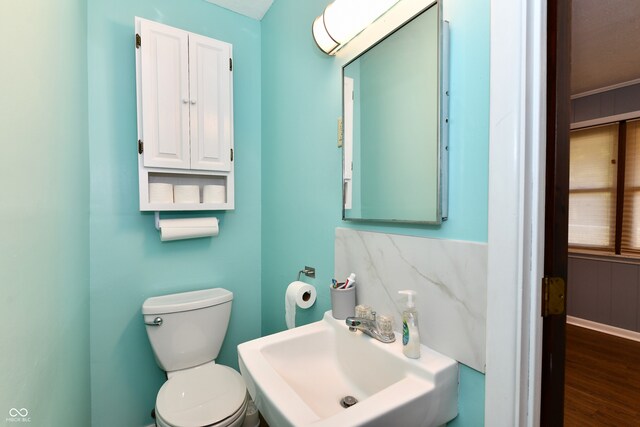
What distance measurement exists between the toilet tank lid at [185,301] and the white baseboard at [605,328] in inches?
152

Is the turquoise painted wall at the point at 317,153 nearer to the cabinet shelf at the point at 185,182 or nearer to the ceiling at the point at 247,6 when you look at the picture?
the ceiling at the point at 247,6

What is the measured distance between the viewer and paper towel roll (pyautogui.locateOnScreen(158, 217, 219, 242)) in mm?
1533

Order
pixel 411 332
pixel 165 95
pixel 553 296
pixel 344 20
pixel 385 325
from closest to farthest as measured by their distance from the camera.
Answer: pixel 553 296 < pixel 411 332 < pixel 385 325 < pixel 344 20 < pixel 165 95

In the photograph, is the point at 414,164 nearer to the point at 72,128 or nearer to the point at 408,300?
the point at 408,300

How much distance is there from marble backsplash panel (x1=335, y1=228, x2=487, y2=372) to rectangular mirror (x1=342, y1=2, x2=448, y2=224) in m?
0.09

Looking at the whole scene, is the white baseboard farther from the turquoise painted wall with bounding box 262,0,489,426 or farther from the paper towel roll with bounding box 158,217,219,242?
the paper towel roll with bounding box 158,217,219,242

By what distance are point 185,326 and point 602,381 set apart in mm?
2901

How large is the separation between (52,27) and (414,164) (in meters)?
1.18

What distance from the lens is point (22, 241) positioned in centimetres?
63

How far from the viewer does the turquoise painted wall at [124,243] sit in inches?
57.7

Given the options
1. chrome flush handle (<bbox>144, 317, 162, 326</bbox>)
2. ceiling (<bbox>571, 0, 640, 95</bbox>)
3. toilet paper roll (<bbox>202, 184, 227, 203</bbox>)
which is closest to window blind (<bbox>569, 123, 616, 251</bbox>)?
ceiling (<bbox>571, 0, 640, 95</bbox>)

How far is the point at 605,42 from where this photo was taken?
7.00ft

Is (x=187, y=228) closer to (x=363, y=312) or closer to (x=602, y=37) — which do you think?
(x=363, y=312)

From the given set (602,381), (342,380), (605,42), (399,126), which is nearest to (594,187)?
(605,42)
